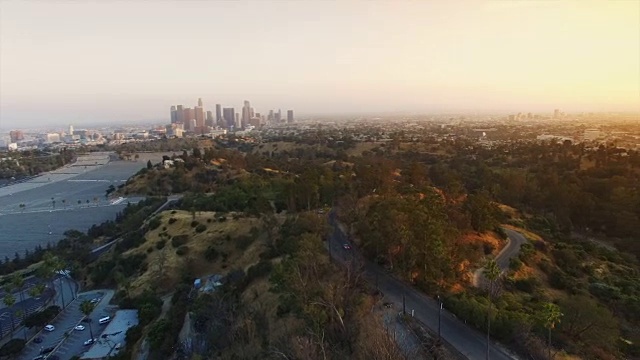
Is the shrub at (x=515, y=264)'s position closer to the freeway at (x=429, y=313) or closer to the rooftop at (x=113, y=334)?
the freeway at (x=429, y=313)

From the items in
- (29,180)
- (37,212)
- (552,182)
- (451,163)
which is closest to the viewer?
(552,182)

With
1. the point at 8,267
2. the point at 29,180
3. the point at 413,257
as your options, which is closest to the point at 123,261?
the point at 8,267

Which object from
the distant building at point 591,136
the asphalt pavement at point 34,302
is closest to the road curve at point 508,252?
the asphalt pavement at point 34,302

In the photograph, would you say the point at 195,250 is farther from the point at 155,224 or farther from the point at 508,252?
the point at 508,252

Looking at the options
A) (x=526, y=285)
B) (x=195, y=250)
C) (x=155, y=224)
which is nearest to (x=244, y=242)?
(x=195, y=250)

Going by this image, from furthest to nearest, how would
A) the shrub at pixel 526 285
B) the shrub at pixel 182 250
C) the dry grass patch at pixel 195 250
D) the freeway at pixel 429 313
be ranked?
the shrub at pixel 182 250 → the dry grass patch at pixel 195 250 → the shrub at pixel 526 285 → the freeway at pixel 429 313

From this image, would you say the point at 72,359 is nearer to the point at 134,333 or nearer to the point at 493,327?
the point at 134,333

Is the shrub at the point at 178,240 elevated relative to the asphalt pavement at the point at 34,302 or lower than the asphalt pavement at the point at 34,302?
elevated
